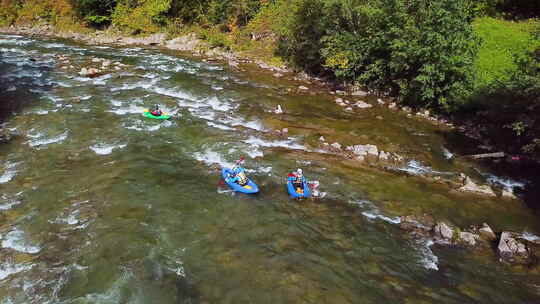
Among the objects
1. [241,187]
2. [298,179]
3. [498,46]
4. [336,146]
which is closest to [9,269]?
[241,187]

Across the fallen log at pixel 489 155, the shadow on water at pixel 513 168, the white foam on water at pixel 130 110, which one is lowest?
the white foam on water at pixel 130 110

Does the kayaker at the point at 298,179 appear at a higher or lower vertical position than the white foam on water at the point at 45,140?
higher

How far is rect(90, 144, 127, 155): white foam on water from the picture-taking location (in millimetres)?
15762

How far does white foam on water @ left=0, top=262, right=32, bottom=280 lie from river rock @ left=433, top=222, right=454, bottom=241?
12.1 metres

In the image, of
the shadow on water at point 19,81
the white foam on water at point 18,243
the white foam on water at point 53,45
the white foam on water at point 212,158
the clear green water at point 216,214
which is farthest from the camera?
the white foam on water at point 53,45

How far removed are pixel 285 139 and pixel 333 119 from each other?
175 inches

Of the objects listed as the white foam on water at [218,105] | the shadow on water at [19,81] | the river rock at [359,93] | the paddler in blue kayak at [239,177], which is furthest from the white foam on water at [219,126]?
the river rock at [359,93]

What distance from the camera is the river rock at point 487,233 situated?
Answer: 12102 mm

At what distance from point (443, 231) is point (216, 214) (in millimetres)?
7551

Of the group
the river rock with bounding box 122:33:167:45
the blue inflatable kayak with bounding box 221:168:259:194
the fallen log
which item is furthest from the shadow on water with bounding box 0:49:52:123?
the fallen log

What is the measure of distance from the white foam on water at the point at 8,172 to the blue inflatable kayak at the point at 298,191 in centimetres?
1024

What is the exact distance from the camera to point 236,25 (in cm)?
4425

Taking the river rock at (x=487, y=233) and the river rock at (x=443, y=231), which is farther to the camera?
the river rock at (x=487, y=233)

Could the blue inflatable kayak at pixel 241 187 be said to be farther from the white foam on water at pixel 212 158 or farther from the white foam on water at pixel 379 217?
the white foam on water at pixel 379 217
